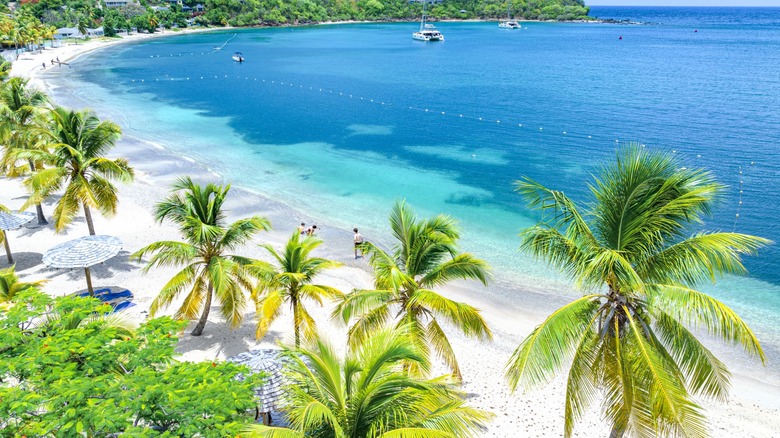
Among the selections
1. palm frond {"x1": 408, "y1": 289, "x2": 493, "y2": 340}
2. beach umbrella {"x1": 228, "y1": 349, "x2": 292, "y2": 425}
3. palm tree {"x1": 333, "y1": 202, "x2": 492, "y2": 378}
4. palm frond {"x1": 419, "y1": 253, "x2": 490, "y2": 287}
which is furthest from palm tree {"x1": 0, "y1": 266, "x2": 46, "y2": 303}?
palm frond {"x1": 419, "y1": 253, "x2": 490, "y2": 287}

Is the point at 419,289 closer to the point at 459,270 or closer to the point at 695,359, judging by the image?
the point at 459,270

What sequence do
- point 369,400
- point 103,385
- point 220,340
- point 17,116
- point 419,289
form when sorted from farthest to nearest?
point 17,116, point 220,340, point 419,289, point 103,385, point 369,400

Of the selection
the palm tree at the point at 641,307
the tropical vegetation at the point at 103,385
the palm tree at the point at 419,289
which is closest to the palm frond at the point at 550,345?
the palm tree at the point at 641,307

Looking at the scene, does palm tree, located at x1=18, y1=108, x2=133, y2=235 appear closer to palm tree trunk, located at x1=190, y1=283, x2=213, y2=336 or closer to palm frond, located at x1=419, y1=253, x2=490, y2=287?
palm tree trunk, located at x1=190, y1=283, x2=213, y2=336

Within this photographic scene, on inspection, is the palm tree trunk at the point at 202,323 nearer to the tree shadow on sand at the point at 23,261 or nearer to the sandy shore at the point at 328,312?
the sandy shore at the point at 328,312

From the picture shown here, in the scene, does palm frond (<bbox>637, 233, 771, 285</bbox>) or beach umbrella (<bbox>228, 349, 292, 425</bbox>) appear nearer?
palm frond (<bbox>637, 233, 771, 285</bbox>)

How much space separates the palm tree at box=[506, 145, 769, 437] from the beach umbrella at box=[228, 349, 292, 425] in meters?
5.25

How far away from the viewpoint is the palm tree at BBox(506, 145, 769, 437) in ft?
28.9

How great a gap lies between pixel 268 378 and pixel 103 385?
13.3ft

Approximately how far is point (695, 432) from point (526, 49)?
11292 centimetres

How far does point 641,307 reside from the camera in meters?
9.62

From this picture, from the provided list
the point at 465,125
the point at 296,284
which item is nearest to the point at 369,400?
the point at 296,284

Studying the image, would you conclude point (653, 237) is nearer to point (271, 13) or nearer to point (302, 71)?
point (302, 71)

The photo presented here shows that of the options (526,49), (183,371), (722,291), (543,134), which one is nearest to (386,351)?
(183,371)
